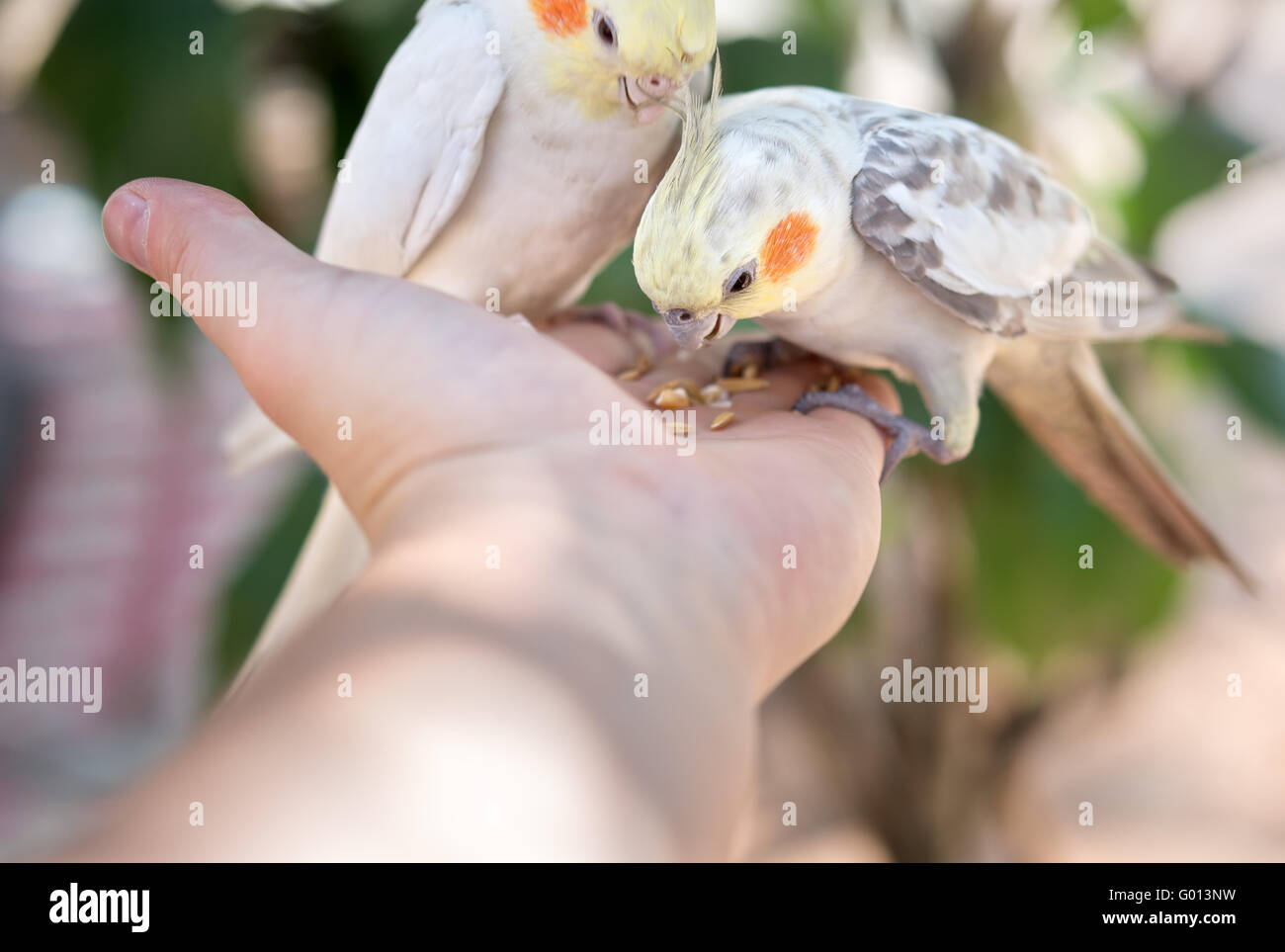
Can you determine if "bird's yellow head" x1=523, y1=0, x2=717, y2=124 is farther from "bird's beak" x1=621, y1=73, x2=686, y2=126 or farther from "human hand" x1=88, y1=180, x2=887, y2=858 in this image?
"human hand" x1=88, y1=180, x2=887, y2=858

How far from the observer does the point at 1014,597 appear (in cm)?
203

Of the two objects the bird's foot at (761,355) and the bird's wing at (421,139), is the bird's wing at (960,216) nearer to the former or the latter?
the bird's foot at (761,355)

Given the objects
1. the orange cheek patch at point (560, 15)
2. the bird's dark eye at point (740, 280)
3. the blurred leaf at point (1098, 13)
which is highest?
the blurred leaf at point (1098, 13)

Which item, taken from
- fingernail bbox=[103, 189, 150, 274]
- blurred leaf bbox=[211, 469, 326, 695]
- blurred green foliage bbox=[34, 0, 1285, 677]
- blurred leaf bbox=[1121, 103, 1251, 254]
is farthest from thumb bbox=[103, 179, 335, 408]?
blurred leaf bbox=[1121, 103, 1251, 254]

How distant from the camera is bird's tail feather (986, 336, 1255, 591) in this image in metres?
1.46

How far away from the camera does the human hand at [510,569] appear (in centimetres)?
54

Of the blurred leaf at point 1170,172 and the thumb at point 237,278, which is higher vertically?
the blurred leaf at point 1170,172

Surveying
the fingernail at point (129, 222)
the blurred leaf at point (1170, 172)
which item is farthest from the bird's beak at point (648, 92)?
the blurred leaf at point (1170, 172)

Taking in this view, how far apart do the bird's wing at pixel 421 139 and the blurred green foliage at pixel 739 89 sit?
0.53 meters

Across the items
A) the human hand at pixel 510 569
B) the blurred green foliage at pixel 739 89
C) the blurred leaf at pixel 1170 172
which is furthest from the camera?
the blurred leaf at pixel 1170 172

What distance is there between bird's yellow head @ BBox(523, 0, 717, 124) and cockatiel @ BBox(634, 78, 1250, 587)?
0.06m

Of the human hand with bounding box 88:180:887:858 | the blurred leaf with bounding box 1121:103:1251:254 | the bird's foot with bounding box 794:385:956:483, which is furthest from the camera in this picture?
the blurred leaf with bounding box 1121:103:1251:254

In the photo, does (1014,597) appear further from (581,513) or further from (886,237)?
(581,513)

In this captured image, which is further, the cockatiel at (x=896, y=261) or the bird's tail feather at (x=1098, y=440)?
the bird's tail feather at (x=1098, y=440)
